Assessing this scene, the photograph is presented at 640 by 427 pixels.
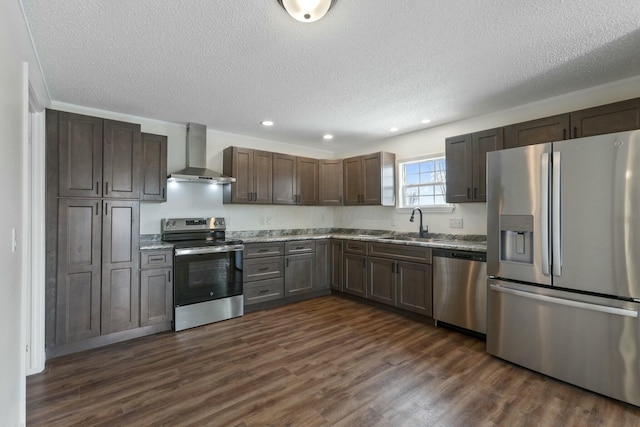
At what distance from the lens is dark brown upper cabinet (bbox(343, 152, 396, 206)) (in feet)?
14.5

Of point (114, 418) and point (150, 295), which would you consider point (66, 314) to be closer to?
point (150, 295)

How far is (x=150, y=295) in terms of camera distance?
3193 mm

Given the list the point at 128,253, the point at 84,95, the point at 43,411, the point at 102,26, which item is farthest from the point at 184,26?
the point at 43,411

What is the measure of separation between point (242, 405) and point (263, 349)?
0.83 metres

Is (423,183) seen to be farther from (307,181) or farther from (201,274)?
(201,274)

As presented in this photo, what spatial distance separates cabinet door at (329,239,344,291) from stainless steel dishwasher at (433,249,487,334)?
150 cm

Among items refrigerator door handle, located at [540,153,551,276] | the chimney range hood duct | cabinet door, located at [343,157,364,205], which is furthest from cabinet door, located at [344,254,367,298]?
refrigerator door handle, located at [540,153,551,276]

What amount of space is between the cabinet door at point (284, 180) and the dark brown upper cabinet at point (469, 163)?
2.25 m

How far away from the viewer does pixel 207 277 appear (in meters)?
3.57

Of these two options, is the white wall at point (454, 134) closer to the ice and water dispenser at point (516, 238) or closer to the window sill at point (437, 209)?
the window sill at point (437, 209)

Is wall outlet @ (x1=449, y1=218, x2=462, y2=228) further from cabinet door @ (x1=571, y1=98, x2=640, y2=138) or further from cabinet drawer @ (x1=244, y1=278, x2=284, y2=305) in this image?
cabinet drawer @ (x1=244, y1=278, x2=284, y2=305)

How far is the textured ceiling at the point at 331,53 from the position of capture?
1.74m

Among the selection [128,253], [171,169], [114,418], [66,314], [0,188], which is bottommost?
[114,418]

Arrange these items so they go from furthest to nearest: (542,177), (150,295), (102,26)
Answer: (150,295), (542,177), (102,26)
